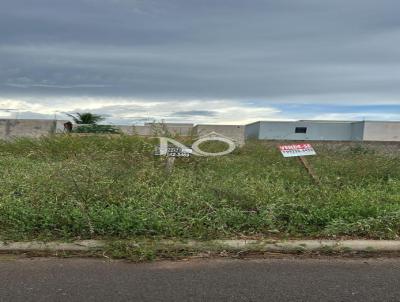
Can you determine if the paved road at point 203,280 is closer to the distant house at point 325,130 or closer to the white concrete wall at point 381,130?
the distant house at point 325,130

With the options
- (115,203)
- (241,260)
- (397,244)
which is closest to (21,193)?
(115,203)

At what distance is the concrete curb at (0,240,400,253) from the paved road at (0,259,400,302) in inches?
8.8

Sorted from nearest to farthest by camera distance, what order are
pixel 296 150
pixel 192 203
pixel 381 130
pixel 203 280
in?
pixel 203 280
pixel 192 203
pixel 296 150
pixel 381 130

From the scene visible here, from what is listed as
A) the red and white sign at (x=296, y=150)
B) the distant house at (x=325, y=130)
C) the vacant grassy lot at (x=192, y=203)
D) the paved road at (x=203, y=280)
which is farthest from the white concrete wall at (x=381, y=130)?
the paved road at (x=203, y=280)

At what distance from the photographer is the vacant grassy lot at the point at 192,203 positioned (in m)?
5.35

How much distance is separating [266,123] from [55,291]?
39.6 metres

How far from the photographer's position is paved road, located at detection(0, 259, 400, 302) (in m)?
3.92

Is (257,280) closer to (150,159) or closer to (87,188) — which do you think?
(87,188)

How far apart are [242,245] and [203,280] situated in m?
0.93

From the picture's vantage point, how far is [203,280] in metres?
4.28

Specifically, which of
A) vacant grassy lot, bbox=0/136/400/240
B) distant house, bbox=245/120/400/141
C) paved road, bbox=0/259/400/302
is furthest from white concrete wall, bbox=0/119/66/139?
distant house, bbox=245/120/400/141

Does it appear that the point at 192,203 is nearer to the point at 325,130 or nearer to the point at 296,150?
the point at 296,150

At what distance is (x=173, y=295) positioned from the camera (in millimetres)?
3939

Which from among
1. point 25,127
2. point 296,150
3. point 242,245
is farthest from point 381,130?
point 242,245
